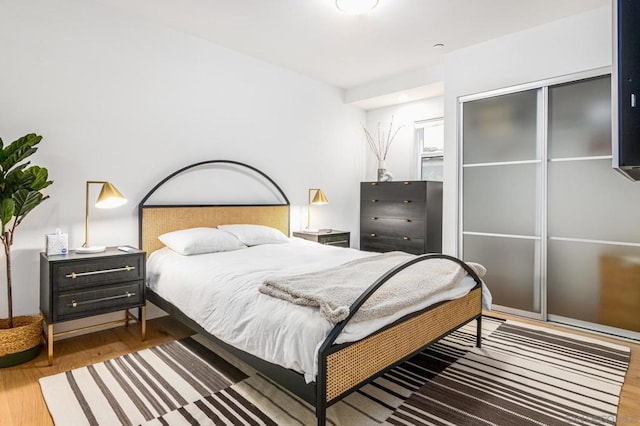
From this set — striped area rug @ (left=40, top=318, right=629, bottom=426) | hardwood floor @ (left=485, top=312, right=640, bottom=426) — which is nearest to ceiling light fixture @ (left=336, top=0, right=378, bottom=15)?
striped area rug @ (left=40, top=318, right=629, bottom=426)

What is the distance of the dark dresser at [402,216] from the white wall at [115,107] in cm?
130

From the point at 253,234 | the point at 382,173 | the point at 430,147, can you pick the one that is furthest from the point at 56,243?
the point at 430,147

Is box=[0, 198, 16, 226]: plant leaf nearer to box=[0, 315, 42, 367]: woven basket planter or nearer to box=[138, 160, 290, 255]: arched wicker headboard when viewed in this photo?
box=[0, 315, 42, 367]: woven basket planter

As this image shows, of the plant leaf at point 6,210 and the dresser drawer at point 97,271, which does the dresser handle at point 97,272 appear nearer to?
the dresser drawer at point 97,271

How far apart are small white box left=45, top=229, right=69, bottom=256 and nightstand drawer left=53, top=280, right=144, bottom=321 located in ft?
1.09

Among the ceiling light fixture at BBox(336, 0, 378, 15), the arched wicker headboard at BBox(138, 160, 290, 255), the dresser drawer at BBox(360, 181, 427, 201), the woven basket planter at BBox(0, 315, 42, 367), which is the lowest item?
the woven basket planter at BBox(0, 315, 42, 367)

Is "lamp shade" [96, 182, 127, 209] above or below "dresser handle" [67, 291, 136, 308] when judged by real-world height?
above

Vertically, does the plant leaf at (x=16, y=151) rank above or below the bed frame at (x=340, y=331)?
above

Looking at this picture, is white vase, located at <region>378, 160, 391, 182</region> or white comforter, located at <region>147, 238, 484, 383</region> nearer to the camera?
white comforter, located at <region>147, 238, 484, 383</region>

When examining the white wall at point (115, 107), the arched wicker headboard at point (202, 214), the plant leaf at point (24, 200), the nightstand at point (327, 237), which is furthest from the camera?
the nightstand at point (327, 237)

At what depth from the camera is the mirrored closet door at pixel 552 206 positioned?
295 cm

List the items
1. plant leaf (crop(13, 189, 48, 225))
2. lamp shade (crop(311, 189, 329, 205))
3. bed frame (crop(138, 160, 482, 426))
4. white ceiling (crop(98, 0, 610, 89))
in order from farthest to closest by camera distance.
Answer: lamp shade (crop(311, 189, 329, 205)) → white ceiling (crop(98, 0, 610, 89)) → plant leaf (crop(13, 189, 48, 225)) → bed frame (crop(138, 160, 482, 426))

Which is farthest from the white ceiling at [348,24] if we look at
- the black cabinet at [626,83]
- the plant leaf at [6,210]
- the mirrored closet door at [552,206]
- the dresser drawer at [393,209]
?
the black cabinet at [626,83]

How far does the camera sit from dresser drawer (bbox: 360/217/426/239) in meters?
4.42
